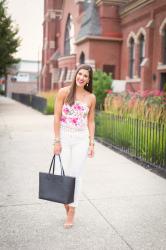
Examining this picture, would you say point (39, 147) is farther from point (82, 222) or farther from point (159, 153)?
point (82, 222)

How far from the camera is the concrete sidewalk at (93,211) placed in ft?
13.7

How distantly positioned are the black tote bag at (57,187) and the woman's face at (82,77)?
1.02m

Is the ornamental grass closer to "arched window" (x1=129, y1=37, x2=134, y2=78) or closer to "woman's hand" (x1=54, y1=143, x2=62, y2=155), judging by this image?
"woman's hand" (x1=54, y1=143, x2=62, y2=155)

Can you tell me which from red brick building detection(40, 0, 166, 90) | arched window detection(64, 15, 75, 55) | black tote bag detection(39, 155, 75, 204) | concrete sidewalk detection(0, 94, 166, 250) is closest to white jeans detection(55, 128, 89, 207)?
black tote bag detection(39, 155, 75, 204)

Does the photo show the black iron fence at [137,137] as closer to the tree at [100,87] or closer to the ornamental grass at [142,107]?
the ornamental grass at [142,107]

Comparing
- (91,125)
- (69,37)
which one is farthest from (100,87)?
(69,37)

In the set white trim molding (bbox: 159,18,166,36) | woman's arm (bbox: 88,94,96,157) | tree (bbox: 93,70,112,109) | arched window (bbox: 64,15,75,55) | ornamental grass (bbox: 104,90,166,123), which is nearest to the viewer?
woman's arm (bbox: 88,94,96,157)

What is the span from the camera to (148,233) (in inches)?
175

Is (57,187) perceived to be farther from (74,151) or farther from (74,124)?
(74,124)

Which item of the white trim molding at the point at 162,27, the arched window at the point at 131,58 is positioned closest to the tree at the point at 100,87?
the white trim molding at the point at 162,27

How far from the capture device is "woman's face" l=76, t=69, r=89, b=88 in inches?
174

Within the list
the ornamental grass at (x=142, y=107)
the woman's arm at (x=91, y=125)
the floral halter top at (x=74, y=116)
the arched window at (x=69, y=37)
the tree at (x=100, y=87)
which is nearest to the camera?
the floral halter top at (x=74, y=116)

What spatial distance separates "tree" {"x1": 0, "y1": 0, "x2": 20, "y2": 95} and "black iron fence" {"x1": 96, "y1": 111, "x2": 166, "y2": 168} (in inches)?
832

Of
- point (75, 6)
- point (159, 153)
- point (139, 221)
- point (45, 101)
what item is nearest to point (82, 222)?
point (139, 221)
